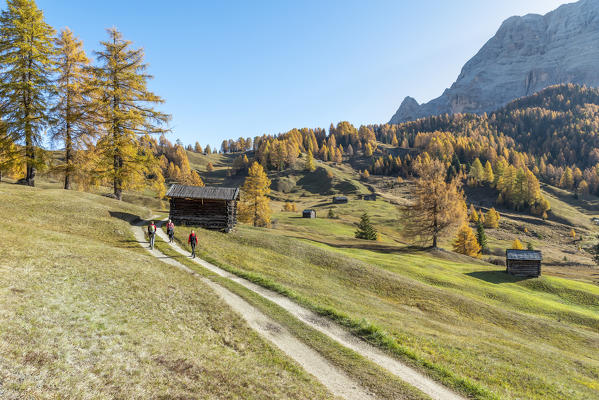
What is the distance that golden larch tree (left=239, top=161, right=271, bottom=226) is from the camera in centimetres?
6041

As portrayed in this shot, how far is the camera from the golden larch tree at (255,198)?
60.4 m

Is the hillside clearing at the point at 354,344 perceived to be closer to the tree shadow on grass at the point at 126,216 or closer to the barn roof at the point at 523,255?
the tree shadow on grass at the point at 126,216

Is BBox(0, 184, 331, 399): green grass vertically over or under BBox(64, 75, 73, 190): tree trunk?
under

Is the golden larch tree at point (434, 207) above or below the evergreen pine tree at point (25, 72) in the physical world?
below

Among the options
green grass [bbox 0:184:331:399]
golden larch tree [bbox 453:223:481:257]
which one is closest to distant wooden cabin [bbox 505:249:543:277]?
golden larch tree [bbox 453:223:481:257]

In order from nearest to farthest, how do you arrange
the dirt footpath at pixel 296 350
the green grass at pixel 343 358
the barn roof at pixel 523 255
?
the dirt footpath at pixel 296 350
the green grass at pixel 343 358
the barn roof at pixel 523 255

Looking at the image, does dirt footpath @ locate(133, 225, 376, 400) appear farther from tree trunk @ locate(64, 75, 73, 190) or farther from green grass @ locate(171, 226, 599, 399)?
tree trunk @ locate(64, 75, 73, 190)

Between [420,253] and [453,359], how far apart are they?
41599mm

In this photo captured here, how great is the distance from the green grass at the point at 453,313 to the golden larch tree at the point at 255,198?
2473 cm

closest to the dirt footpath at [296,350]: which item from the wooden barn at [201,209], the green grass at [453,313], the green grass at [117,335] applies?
the green grass at [117,335]

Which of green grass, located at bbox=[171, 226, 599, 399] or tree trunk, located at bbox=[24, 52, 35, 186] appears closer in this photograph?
green grass, located at bbox=[171, 226, 599, 399]

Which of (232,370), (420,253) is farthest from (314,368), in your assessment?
(420,253)

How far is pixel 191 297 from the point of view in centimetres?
1490

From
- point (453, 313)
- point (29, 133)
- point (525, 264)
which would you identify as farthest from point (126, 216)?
point (525, 264)
